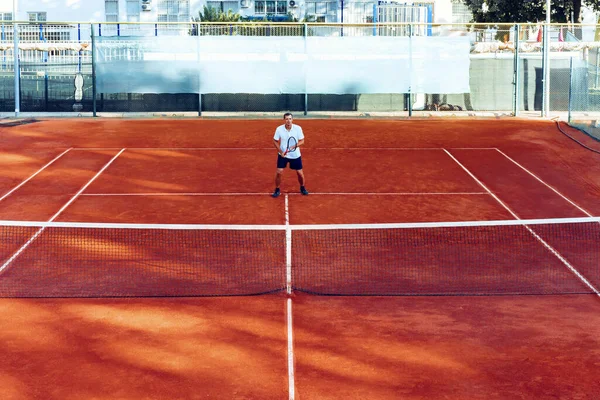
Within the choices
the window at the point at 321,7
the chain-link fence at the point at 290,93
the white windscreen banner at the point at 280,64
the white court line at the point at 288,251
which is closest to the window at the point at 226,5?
the window at the point at 321,7

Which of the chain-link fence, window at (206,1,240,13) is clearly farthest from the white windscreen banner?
window at (206,1,240,13)

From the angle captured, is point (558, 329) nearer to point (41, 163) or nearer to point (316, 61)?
point (41, 163)

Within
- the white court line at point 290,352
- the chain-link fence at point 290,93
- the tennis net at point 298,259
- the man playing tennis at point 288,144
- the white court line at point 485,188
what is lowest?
the white court line at point 290,352

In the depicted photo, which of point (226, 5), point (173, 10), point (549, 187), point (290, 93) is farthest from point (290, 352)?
point (173, 10)

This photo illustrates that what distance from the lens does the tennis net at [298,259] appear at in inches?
488

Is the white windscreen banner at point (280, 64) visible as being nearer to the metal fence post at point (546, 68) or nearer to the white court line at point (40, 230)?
the metal fence post at point (546, 68)

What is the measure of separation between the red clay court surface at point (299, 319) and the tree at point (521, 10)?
25950 mm

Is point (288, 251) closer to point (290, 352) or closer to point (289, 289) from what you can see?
point (289, 289)

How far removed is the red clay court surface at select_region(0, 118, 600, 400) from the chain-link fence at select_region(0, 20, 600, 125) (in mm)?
7511

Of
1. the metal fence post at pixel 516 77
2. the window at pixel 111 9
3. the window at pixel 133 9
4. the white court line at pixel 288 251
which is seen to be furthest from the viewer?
the window at pixel 111 9

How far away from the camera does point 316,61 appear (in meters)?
28.1

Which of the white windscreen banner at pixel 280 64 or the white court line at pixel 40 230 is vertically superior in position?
the white windscreen banner at pixel 280 64

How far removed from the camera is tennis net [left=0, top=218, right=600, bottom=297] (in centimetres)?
1241

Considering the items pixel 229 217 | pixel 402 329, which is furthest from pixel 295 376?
pixel 229 217
